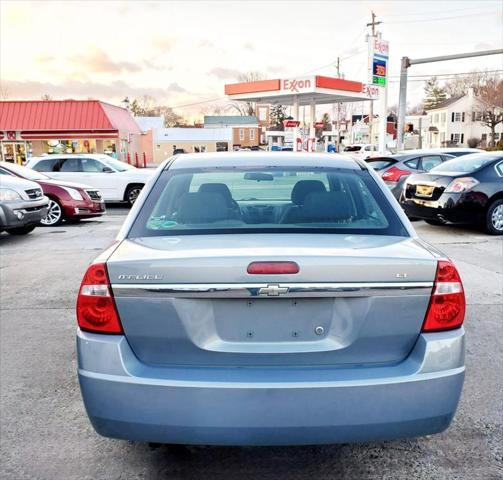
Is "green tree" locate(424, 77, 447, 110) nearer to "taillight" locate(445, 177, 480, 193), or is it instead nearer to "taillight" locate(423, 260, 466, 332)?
"taillight" locate(445, 177, 480, 193)

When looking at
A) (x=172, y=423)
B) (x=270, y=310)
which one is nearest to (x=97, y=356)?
(x=172, y=423)

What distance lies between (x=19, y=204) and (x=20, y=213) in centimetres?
17

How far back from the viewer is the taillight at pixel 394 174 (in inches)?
521

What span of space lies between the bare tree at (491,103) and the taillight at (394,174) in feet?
179

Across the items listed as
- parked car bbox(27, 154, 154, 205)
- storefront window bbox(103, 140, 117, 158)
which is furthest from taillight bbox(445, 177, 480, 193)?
storefront window bbox(103, 140, 117, 158)

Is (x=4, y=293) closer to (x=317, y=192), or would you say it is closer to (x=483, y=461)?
(x=317, y=192)

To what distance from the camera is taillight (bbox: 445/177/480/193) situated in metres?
9.83

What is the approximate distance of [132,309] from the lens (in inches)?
92.7

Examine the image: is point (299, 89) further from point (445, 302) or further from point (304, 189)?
point (445, 302)

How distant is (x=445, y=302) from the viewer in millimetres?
2451

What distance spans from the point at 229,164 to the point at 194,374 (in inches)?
62.3

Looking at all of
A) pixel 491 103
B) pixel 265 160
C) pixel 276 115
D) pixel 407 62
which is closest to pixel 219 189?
pixel 265 160

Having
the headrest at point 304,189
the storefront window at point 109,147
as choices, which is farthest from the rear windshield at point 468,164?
the storefront window at point 109,147

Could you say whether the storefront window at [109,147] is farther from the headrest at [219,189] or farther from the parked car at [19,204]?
the headrest at [219,189]
